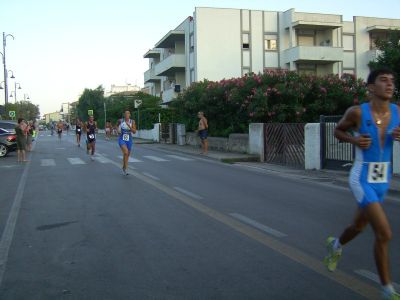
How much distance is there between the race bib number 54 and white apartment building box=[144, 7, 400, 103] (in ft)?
125

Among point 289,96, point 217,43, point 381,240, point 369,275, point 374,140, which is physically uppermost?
point 217,43

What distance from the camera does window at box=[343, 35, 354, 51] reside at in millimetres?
44125

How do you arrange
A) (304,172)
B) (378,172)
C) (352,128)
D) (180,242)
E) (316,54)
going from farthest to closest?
(316,54) → (304,172) → (180,242) → (352,128) → (378,172)

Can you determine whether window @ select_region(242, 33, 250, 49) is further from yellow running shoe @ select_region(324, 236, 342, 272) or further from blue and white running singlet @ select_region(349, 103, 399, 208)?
blue and white running singlet @ select_region(349, 103, 399, 208)

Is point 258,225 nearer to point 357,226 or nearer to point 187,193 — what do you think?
point 357,226

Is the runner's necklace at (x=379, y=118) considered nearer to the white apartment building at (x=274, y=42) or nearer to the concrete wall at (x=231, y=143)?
the concrete wall at (x=231, y=143)

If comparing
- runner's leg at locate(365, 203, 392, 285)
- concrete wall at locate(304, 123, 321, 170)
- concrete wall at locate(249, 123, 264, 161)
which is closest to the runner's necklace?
runner's leg at locate(365, 203, 392, 285)

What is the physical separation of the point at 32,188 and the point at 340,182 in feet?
24.4

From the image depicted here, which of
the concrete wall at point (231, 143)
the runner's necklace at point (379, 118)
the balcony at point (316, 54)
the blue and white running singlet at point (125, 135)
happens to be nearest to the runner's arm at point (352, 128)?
the runner's necklace at point (379, 118)

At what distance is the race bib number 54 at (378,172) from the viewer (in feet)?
14.0

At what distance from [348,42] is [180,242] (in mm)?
41300

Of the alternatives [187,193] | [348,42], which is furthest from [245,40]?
[187,193]

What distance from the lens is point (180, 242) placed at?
651cm

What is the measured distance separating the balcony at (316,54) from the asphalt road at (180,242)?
3027 cm
